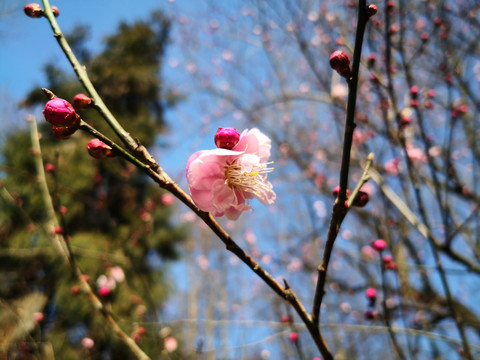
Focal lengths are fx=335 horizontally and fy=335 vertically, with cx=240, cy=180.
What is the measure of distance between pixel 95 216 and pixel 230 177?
5.68 meters

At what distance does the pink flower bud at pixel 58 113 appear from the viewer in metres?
0.58

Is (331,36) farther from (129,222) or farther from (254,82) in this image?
(129,222)

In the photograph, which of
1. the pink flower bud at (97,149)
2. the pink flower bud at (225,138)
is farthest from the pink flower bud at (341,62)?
the pink flower bud at (97,149)

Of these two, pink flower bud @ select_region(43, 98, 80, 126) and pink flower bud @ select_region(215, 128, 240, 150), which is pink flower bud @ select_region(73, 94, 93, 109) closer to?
pink flower bud @ select_region(43, 98, 80, 126)

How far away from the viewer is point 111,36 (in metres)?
7.41

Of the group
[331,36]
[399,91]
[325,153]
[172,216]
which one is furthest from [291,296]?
[172,216]

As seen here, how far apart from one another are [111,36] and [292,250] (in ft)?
20.3

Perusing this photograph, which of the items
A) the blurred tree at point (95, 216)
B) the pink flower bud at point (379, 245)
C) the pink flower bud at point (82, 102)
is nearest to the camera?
the pink flower bud at point (82, 102)

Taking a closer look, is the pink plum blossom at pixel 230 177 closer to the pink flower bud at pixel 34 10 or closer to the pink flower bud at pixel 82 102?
the pink flower bud at pixel 82 102

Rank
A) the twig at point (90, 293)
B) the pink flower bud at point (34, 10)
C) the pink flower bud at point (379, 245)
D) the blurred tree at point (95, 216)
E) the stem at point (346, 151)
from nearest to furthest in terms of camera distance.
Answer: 1. the stem at point (346, 151)
2. the pink flower bud at point (34, 10)
3. the pink flower bud at point (379, 245)
4. the twig at point (90, 293)
5. the blurred tree at point (95, 216)

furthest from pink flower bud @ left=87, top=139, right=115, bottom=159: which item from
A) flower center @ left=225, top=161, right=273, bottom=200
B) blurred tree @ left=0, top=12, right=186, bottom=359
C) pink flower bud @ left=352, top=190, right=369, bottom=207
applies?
blurred tree @ left=0, top=12, right=186, bottom=359

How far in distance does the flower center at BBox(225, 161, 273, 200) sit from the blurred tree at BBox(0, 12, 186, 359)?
2.41 metres

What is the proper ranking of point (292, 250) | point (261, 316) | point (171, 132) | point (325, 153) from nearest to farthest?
point (292, 250) → point (325, 153) → point (261, 316) → point (171, 132)

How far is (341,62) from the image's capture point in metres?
0.64
